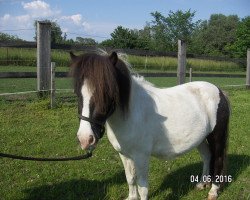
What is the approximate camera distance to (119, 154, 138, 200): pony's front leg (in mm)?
3555

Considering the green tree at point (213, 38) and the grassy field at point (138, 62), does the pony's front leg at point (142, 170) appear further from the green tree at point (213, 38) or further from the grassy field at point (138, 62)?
the green tree at point (213, 38)

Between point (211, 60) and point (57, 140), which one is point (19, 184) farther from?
point (211, 60)

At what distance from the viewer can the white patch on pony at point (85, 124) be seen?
2.56 m

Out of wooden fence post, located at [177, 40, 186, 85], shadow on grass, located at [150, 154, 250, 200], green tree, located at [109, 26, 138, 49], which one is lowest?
shadow on grass, located at [150, 154, 250, 200]

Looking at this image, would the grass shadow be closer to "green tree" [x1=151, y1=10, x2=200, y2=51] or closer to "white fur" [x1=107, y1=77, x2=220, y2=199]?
"white fur" [x1=107, y1=77, x2=220, y2=199]

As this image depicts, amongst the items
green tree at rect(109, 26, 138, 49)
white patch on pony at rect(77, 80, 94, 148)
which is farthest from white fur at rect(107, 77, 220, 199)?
green tree at rect(109, 26, 138, 49)

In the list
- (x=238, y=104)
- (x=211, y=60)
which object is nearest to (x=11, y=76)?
(x=238, y=104)

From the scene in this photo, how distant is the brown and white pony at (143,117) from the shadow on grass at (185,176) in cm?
22

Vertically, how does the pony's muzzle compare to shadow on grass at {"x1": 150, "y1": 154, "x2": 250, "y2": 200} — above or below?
A: above

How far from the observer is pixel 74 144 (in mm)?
5629

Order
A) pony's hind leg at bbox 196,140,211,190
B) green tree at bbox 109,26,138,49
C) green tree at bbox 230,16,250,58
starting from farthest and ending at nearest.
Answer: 1. green tree at bbox 230,16,250,58
2. green tree at bbox 109,26,138,49
3. pony's hind leg at bbox 196,140,211,190

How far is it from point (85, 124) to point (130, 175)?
1.26 metres

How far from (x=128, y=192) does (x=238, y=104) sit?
7.21 metres

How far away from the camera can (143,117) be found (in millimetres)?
3270
